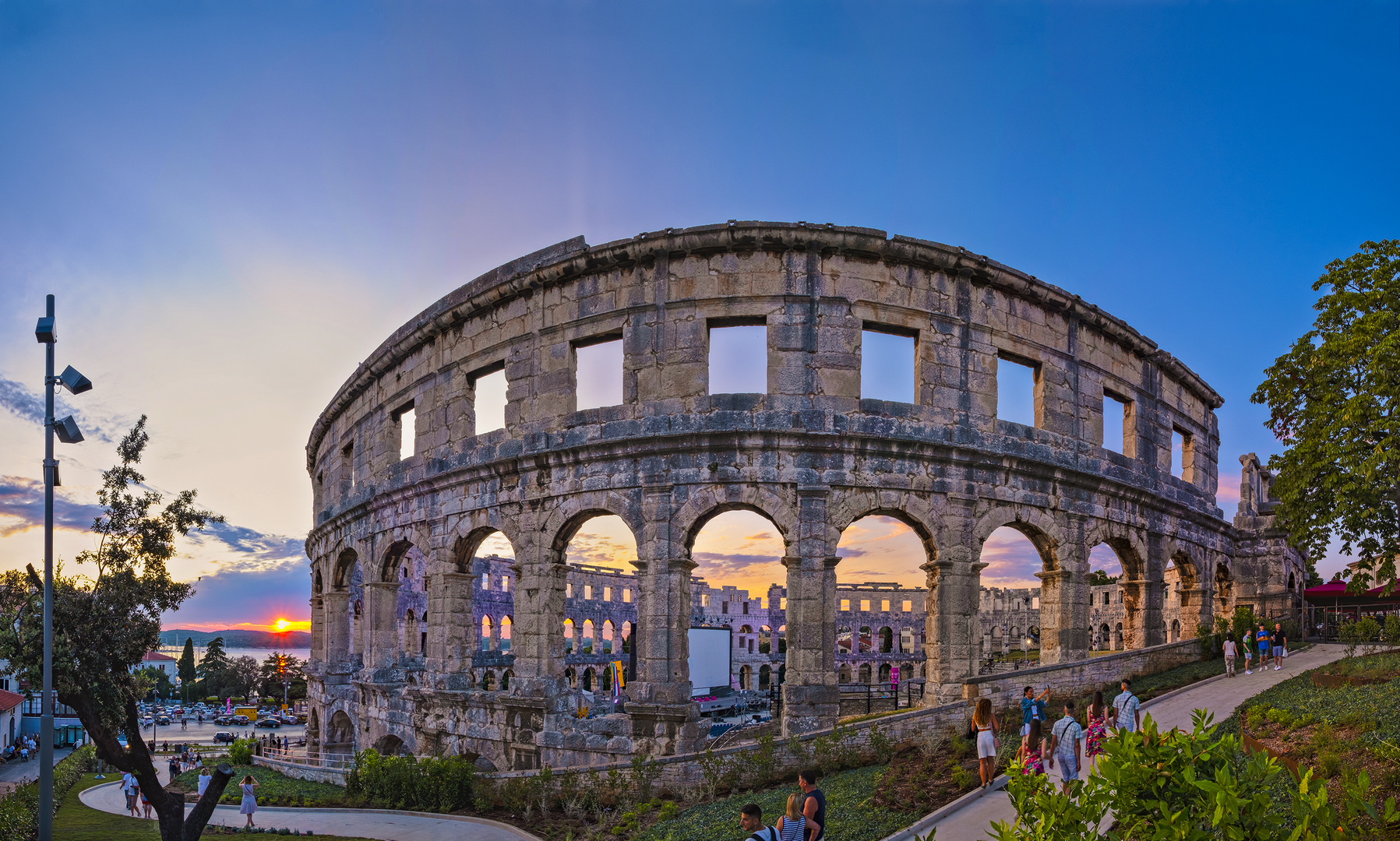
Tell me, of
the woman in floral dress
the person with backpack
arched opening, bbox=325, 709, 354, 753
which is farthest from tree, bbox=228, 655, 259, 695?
the person with backpack

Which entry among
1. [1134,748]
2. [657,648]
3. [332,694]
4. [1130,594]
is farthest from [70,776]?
[1134,748]

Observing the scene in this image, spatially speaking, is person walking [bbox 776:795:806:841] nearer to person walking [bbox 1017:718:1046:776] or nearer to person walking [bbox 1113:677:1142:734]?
person walking [bbox 1017:718:1046:776]

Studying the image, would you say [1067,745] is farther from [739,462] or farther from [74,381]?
[74,381]

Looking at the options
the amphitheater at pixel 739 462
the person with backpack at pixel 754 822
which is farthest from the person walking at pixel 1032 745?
the person with backpack at pixel 754 822

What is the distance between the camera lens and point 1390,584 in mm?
19891

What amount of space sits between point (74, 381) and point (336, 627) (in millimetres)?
15426

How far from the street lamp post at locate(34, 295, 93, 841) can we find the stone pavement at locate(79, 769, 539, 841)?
4559 mm

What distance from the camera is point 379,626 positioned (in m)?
23.5

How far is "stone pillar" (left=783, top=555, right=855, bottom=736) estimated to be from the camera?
1662 cm

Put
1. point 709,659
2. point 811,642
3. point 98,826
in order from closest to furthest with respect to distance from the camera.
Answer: point 811,642
point 98,826
point 709,659

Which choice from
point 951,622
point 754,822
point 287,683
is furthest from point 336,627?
point 287,683

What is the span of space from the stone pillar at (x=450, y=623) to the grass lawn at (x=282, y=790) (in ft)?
11.2

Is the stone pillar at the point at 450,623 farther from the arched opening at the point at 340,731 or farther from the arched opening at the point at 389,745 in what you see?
the arched opening at the point at 340,731

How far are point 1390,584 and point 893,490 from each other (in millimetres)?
11766
